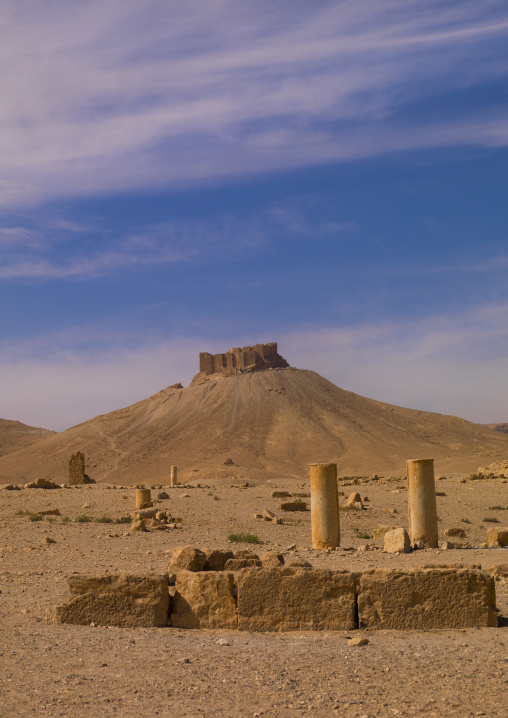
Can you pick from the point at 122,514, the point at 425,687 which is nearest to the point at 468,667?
the point at 425,687

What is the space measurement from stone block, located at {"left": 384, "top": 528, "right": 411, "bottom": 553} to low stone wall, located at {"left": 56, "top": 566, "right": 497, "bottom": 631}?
5347 mm

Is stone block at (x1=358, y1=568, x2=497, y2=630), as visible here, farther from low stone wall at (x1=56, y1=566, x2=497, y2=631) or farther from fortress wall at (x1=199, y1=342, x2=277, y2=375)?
fortress wall at (x1=199, y1=342, x2=277, y2=375)

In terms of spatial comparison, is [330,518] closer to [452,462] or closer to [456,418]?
[452,462]

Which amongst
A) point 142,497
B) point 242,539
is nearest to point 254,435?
point 142,497

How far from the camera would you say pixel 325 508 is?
14.5 m

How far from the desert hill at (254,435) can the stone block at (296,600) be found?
148 feet

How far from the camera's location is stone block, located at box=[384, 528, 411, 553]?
12.9 metres

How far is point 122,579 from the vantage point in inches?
311

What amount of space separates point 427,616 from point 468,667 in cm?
145

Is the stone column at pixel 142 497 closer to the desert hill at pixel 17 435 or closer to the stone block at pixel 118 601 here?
the stone block at pixel 118 601

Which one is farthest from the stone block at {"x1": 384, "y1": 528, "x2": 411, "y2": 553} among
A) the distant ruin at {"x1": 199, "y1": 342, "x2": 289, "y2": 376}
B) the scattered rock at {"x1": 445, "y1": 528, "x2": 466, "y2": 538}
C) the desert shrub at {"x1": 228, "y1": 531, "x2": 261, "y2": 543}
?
the distant ruin at {"x1": 199, "y1": 342, "x2": 289, "y2": 376}

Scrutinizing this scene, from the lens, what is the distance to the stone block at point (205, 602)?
7961mm

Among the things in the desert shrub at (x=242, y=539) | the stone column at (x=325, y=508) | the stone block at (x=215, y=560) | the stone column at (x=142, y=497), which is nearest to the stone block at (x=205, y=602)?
the stone block at (x=215, y=560)

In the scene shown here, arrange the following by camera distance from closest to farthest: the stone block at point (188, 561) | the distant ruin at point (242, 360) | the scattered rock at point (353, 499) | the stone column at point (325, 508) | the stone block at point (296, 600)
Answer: the stone block at point (296, 600), the stone block at point (188, 561), the stone column at point (325, 508), the scattered rock at point (353, 499), the distant ruin at point (242, 360)
